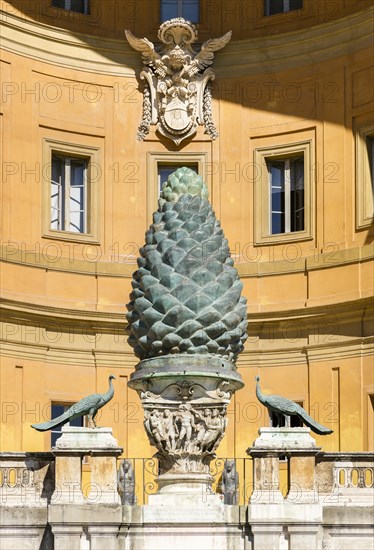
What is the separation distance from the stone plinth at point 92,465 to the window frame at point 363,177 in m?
12.5

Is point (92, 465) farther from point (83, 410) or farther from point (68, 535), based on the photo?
point (68, 535)

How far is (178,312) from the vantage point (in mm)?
20359

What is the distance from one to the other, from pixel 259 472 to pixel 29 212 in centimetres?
1288

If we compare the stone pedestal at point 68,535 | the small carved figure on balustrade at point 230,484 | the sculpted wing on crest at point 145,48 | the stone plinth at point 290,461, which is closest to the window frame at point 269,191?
the sculpted wing on crest at point 145,48

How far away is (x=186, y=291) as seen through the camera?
67.4 ft

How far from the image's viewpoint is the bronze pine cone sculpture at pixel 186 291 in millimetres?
20406

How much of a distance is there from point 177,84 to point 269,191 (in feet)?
8.69

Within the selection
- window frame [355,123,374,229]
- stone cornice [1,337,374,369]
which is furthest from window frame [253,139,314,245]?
stone cornice [1,337,374,369]

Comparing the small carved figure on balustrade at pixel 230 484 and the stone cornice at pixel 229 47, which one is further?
the stone cornice at pixel 229 47

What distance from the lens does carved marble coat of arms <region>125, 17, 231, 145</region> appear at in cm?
3384

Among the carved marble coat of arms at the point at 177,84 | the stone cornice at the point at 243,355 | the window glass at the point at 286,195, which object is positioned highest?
the carved marble coat of arms at the point at 177,84

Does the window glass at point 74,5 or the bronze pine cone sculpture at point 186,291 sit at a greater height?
the window glass at point 74,5

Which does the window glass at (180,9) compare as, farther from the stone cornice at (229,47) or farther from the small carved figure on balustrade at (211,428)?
the small carved figure on balustrade at (211,428)

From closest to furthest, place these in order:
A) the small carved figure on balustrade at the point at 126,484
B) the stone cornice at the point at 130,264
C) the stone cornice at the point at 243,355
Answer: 1. the small carved figure on balustrade at the point at 126,484
2. the stone cornice at the point at 243,355
3. the stone cornice at the point at 130,264
